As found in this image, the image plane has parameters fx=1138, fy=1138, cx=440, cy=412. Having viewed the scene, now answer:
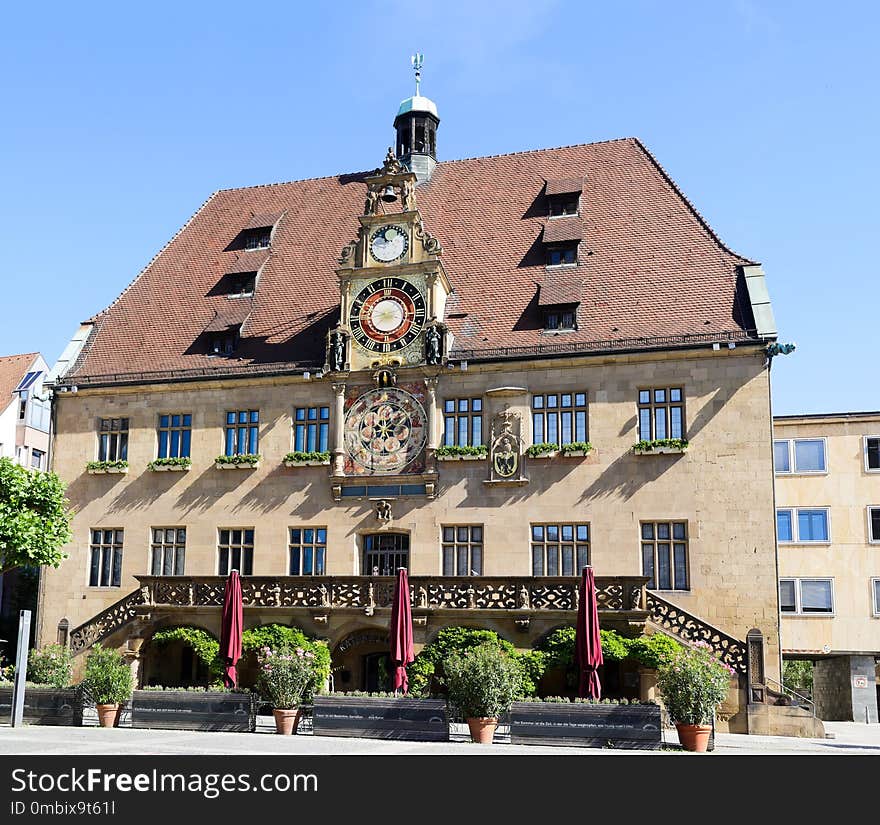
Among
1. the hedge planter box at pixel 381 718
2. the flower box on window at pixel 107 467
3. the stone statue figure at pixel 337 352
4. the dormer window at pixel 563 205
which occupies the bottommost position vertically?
the hedge planter box at pixel 381 718

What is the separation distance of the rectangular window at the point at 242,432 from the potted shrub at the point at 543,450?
9.21m

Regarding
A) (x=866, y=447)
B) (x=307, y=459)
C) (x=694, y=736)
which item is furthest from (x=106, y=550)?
(x=866, y=447)

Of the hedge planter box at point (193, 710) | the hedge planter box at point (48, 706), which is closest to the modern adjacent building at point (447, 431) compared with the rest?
the hedge planter box at point (48, 706)

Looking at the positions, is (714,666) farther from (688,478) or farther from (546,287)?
(546,287)

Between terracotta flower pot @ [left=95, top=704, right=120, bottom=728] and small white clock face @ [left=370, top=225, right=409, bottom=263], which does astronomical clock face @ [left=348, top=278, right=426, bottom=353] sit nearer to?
small white clock face @ [left=370, top=225, right=409, bottom=263]

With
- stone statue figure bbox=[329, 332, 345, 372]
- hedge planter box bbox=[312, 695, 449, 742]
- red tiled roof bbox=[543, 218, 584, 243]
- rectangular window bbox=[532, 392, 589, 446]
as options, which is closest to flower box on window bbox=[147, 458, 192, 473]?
stone statue figure bbox=[329, 332, 345, 372]

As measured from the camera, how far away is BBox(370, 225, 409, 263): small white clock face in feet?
120

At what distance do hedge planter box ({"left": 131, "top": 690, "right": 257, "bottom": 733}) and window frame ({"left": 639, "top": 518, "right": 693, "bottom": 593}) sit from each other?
12338 mm

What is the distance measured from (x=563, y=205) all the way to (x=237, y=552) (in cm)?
1614

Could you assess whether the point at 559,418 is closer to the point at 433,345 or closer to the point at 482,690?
the point at 433,345

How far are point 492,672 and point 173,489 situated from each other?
17.7 m

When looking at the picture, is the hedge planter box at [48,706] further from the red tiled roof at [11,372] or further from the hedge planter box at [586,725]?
the red tiled roof at [11,372]

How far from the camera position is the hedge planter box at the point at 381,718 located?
2336cm

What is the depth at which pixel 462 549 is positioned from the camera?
34531 mm
